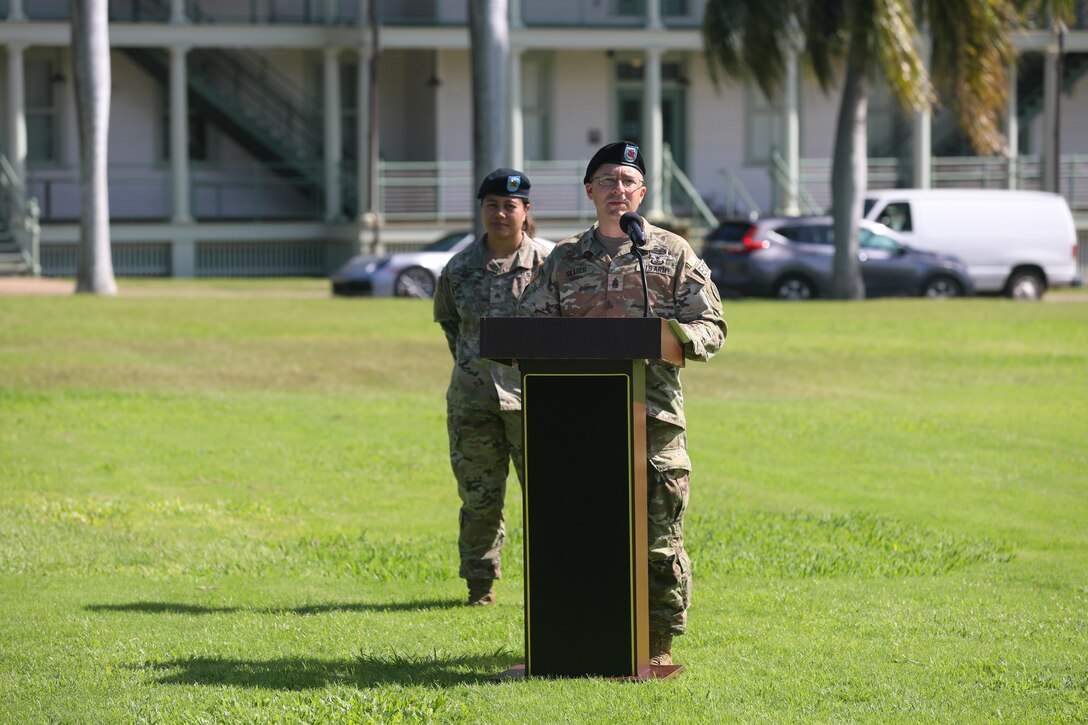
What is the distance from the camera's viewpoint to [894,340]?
2198 cm

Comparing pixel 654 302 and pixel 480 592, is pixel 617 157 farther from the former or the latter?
pixel 480 592

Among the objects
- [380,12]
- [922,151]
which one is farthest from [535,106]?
[922,151]

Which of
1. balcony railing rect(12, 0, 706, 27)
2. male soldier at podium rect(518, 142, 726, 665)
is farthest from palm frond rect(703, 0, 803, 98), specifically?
male soldier at podium rect(518, 142, 726, 665)

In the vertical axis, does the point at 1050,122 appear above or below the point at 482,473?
above

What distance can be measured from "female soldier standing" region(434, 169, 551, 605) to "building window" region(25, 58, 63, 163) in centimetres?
3339

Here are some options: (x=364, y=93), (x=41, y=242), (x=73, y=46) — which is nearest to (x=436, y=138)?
(x=364, y=93)

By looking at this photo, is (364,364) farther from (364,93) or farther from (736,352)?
(364,93)

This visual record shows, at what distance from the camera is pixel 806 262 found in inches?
1165

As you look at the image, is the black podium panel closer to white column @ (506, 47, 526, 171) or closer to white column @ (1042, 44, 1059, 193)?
white column @ (506, 47, 526, 171)

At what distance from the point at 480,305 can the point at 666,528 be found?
6.43ft

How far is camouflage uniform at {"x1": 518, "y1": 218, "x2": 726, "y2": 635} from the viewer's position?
6223 mm

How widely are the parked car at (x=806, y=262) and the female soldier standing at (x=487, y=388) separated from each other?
21498 mm

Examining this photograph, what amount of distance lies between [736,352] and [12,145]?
21998 millimetres

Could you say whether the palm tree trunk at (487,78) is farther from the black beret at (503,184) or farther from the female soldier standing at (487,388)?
the black beret at (503,184)
